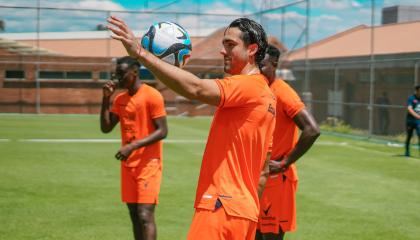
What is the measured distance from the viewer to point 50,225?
786 centimetres

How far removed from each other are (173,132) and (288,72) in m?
10.4

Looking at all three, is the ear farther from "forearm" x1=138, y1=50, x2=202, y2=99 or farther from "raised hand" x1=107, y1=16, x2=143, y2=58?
"raised hand" x1=107, y1=16, x2=143, y2=58

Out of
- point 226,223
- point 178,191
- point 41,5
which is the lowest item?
point 178,191

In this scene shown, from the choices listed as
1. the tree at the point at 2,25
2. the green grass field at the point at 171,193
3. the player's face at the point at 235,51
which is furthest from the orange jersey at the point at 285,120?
the tree at the point at 2,25

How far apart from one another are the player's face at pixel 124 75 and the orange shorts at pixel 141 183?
0.87m

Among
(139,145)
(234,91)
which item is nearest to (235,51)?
(234,91)

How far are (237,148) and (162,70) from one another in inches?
27.8

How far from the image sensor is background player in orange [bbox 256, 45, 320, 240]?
523cm

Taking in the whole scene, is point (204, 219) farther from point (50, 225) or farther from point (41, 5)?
point (41, 5)

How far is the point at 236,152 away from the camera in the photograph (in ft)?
11.5

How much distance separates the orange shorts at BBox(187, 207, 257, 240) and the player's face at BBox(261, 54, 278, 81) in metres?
2.04

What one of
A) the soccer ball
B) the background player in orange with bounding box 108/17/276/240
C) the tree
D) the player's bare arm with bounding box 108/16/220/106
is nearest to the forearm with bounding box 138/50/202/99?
the player's bare arm with bounding box 108/16/220/106

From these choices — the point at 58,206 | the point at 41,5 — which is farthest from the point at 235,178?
the point at 41,5

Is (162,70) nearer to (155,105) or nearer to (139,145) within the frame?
(139,145)
